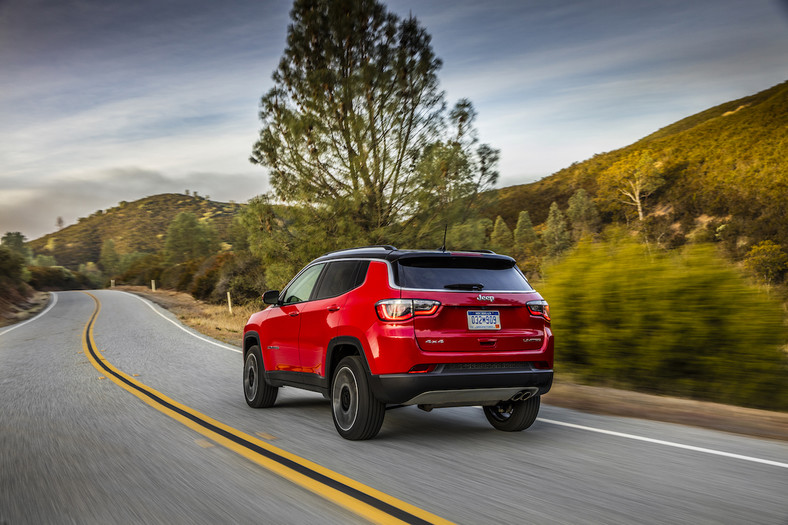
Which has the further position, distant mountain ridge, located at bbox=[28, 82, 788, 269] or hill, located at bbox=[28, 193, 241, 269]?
hill, located at bbox=[28, 193, 241, 269]

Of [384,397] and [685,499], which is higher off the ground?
[384,397]

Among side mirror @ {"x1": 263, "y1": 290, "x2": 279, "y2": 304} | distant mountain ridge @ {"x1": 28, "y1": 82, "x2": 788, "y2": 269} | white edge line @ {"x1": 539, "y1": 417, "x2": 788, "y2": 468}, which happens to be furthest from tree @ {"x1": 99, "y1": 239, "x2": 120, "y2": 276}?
white edge line @ {"x1": 539, "y1": 417, "x2": 788, "y2": 468}

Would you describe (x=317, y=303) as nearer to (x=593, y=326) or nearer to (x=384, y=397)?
(x=384, y=397)

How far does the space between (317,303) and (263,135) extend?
1624 cm

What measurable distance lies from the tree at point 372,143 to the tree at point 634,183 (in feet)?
180

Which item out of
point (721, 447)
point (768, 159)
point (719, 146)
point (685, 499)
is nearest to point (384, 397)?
point (685, 499)


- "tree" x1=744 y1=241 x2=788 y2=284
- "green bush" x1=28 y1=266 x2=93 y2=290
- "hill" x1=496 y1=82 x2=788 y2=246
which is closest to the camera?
"tree" x1=744 y1=241 x2=788 y2=284

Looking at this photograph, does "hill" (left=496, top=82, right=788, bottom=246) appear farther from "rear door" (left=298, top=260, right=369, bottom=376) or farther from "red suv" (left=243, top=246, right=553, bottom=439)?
"red suv" (left=243, top=246, right=553, bottom=439)

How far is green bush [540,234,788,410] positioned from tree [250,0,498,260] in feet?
35.2

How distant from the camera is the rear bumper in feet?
17.5

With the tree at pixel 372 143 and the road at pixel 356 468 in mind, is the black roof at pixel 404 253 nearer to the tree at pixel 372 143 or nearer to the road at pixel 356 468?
the road at pixel 356 468

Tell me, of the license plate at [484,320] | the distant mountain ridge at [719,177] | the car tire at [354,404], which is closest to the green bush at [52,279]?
the distant mountain ridge at [719,177]

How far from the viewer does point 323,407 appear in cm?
807

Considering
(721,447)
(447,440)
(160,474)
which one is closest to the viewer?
(160,474)
